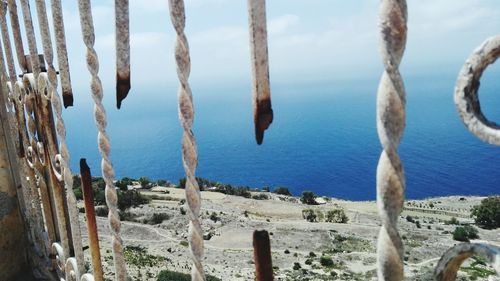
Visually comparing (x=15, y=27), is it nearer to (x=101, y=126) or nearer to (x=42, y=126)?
(x=42, y=126)

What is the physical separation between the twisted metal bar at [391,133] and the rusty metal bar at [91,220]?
1672mm

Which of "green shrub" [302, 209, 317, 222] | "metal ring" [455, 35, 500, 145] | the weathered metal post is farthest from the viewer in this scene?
"green shrub" [302, 209, 317, 222]

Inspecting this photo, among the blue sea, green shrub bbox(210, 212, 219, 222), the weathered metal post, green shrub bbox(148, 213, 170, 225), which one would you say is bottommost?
the blue sea

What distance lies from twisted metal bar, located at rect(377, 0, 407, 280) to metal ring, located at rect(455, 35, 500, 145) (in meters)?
0.10

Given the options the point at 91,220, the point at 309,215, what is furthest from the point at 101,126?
the point at 309,215

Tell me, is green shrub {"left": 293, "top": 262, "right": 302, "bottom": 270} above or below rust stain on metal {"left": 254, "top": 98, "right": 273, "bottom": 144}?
below

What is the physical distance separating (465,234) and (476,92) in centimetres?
3663

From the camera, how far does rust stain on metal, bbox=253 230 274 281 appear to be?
122 cm

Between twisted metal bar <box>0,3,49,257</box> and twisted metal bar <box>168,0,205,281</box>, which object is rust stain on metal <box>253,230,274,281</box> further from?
twisted metal bar <box>0,3,49,257</box>

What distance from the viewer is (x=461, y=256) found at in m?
0.90

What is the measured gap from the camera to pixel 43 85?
274 centimetres

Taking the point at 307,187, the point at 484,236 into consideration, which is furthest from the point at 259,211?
the point at 307,187

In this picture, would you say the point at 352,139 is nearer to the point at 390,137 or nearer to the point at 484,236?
the point at 484,236

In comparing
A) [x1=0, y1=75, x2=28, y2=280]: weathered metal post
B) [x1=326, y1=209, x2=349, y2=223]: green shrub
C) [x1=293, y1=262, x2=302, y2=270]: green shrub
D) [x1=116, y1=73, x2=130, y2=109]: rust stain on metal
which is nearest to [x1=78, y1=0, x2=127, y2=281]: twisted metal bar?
[x1=116, y1=73, x2=130, y2=109]: rust stain on metal
